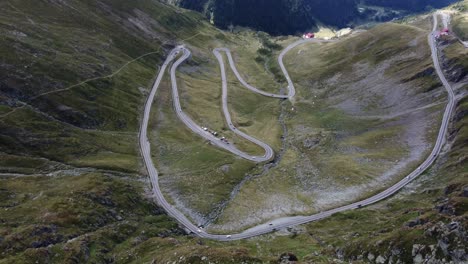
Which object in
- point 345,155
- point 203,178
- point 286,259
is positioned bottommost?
point 203,178

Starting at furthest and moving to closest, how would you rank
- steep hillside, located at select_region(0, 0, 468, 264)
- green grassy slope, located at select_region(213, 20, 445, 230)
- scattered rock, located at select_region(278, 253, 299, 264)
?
green grassy slope, located at select_region(213, 20, 445, 230) → steep hillside, located at select_region(0, 0, 468, 264) → scattered rock, located at select_region(278, 253, 299, 264)

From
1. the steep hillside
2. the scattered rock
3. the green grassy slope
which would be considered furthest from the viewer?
the green grassy slope

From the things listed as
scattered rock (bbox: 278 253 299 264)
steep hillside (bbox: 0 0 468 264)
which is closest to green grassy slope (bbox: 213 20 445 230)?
steep hillside (bbox: 0 0 468 264)

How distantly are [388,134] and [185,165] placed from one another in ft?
283

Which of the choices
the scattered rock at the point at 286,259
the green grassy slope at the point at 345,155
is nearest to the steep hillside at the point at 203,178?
the scattered rock at the point at 286,259

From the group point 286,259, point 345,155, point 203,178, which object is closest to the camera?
point 286,259

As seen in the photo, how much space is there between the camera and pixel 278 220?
12262cm

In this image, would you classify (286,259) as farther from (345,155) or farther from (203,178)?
(345,155)

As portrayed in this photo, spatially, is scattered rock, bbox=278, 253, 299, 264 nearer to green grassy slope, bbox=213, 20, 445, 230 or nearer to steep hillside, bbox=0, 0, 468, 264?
steep hillside, bbox=0, 0, 468, 264

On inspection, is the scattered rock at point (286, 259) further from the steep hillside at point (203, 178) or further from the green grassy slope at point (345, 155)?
the green grassy slope at point (345, 155)

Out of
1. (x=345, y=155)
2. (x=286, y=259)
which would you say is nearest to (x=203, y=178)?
(x=345, y=155)

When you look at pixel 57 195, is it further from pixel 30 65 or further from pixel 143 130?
pixel 30 65

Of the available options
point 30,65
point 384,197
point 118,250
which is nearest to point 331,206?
point 384,197

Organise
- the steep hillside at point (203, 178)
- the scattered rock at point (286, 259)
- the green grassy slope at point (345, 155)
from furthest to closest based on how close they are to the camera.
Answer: the green grassy slope at point (345, 155)
the steep hillside at point (203, 178)
the scattered rock at point (286, 259)
